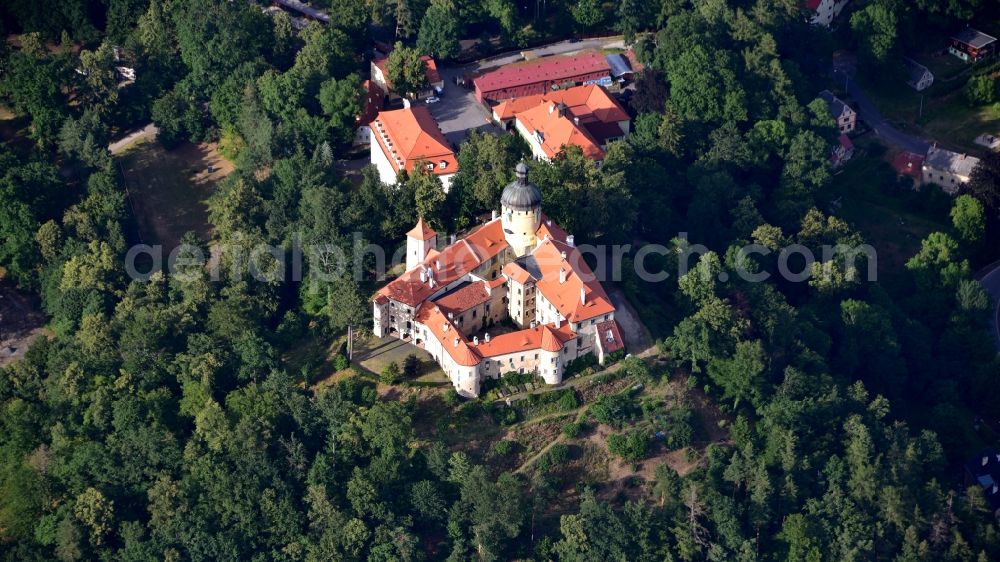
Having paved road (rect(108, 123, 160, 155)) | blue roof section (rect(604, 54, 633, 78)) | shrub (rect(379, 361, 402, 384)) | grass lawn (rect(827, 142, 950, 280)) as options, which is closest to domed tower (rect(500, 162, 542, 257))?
shrub (rect(379, 361, 402, 384))

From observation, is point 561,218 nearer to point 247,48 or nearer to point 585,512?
point 585,512

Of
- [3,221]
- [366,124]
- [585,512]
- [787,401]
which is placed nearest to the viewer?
[585,512]

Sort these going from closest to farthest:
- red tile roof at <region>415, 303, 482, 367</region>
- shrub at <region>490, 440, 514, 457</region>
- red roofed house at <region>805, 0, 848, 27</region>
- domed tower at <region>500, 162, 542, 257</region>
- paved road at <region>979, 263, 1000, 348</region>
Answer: shrub at <region>490, 440, 514, 457</region>, red tile roof at <region>415, 303, 482, 367</region>, domed tower at <region>500, 162, 542, 257</region>, paved road at <region>979, 263, 1000, 348</region>, red roofed house at <region>805, 0, 848, 27</region>

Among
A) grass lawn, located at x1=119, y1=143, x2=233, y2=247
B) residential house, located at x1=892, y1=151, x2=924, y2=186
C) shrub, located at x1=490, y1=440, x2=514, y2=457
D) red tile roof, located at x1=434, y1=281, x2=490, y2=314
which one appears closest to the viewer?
shrub, located at x1=490, y1=440, x2=514, y2=457

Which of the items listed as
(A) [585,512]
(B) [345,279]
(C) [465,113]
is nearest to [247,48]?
(C) [465,113]

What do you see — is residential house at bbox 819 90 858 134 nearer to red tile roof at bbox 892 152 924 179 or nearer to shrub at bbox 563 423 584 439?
red tile roof at bbox 892 152 924 179

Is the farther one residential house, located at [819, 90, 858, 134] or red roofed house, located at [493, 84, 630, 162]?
residential house, located at [819, 90, 858, 134]

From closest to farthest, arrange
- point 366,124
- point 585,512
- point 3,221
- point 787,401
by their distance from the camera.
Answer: point 585,512
point 787,401
point 3,221
point 366,124
